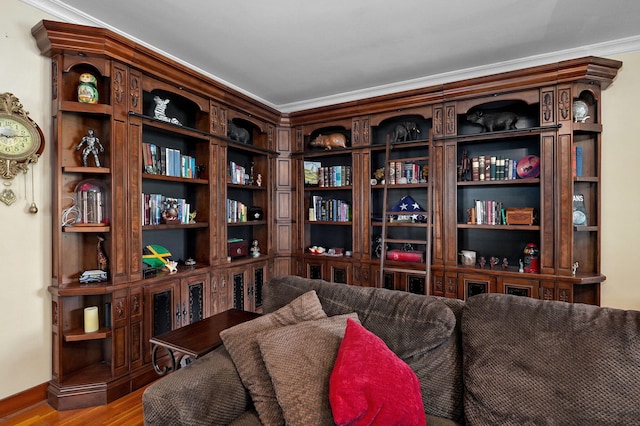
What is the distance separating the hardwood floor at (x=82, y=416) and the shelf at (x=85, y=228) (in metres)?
1.17

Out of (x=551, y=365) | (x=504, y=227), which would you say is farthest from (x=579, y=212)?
(x=551, y=365)

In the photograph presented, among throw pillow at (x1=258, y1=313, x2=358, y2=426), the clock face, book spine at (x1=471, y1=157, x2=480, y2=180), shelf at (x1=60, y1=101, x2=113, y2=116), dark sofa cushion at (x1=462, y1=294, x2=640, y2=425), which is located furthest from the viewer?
book spine at (x1=471, y1=157, x2=480, y2=180)

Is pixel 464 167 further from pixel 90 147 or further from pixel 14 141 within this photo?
pixel 14 141

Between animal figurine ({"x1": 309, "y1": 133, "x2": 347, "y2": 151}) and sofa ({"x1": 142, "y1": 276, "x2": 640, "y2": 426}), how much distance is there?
2533 mm

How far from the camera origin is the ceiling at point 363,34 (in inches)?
89.5

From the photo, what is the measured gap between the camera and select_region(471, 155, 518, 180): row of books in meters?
3.10

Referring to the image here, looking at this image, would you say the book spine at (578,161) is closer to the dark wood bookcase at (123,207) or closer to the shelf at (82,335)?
the dark wood bookcase at (123,207)

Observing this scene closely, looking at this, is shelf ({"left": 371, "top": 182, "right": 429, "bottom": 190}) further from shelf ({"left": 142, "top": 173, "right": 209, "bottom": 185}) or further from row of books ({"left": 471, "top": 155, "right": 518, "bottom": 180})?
shelf ({"left": 142, "top": 173, "right": 209, "bottom": 185})

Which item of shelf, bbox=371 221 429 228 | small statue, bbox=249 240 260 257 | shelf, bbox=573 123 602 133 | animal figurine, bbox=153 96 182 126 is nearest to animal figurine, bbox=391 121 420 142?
shelf, bbox=371 221 429 228

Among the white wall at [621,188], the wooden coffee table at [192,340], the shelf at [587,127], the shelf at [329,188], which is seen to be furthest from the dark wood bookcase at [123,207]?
the white wall at [621,188]

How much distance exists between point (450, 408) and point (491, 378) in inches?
8.9

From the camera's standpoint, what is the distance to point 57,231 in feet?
7.42

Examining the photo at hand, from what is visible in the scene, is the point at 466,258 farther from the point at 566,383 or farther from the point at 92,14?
the point at 92,14

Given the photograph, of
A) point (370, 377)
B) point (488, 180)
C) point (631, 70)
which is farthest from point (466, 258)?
point (370, 377)
